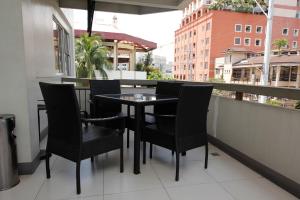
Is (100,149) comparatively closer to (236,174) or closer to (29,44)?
(29,44)

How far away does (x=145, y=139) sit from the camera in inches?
89.1

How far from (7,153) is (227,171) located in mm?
2283

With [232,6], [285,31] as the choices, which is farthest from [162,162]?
[232,6]

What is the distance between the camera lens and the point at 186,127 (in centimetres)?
202

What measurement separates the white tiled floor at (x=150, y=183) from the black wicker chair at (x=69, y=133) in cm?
18

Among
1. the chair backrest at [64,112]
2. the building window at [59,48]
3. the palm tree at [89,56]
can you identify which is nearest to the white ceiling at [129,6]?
the building window at [59,48]

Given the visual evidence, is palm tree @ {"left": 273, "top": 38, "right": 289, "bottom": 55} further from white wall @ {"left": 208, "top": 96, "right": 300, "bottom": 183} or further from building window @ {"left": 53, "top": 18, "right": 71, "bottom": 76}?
white wall @ {"left": 208, "top": 96, "right": 300, "bottom": 183}

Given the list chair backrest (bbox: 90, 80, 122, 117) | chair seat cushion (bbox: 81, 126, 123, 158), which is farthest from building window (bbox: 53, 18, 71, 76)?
chair seat cushion (bbox: 81, 126, 123, 158)

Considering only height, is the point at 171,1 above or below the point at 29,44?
above

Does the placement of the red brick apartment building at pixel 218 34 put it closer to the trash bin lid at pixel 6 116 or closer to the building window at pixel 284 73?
the building window at pixel 284 73

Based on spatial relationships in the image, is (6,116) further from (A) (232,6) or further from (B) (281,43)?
(A) (232,6)

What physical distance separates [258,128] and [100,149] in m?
1.74

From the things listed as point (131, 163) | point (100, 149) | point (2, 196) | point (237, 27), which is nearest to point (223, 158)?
point (131, 163)

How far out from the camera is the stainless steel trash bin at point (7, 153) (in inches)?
70.6
